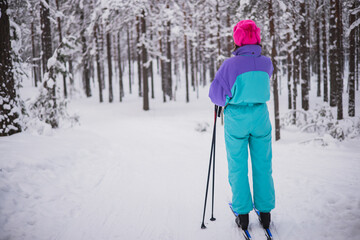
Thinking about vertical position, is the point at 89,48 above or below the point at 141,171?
above

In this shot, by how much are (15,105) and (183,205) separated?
5793mm

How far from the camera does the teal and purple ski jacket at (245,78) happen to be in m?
2.67

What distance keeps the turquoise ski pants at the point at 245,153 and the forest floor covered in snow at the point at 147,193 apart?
0.42m

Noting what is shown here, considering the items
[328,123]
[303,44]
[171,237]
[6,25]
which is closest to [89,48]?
[6,25]

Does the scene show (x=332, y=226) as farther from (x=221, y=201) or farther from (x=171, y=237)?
(x=171, y=237)

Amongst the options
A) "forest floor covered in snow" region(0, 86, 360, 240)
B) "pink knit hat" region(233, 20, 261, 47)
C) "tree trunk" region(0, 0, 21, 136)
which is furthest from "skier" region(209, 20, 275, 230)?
"tree trunk" region(0, 0, 21, 136)

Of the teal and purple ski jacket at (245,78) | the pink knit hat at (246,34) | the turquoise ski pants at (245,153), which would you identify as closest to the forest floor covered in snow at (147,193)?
the turquoise ski pants at (245,153)

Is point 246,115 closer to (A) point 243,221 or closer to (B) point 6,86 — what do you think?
(A) point 243,221

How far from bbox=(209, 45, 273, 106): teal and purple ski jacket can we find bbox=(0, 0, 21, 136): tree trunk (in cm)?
612

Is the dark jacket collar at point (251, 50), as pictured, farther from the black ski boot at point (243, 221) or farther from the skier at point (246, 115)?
the black ski boot at point (243, 221)

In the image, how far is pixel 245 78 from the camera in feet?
8.82

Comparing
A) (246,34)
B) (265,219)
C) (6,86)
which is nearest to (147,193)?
(265,219)

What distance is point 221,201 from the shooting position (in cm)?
376

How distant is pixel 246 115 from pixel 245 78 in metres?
0.46
